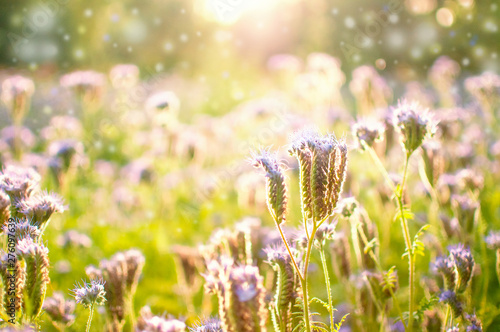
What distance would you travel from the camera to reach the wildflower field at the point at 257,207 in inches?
71.3

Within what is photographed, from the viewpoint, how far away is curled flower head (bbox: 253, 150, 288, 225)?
1719mm

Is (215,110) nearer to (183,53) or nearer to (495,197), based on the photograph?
(495,197)

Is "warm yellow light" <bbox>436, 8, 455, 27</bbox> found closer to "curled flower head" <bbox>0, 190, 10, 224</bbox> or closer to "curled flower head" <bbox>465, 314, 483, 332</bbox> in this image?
"curled flower head" <bbox>465, 314, 483, 332</bbox>

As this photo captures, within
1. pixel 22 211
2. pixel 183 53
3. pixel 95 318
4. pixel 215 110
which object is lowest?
pixel 95 318

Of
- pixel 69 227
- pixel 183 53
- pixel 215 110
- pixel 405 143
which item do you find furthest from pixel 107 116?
pixel 183 53

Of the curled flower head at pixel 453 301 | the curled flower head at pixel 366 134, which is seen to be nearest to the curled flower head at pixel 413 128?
the curled flower head at pixel 366 134

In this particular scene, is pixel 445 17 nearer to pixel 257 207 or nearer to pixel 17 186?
pixel 257 207

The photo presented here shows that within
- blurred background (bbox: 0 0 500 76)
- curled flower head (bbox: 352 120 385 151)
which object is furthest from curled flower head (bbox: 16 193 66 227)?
blurred background (bbox: 0 0 500 76)

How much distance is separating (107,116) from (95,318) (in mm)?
9241

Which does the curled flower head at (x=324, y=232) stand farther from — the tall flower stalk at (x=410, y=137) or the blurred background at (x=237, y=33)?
the blurred background at (x=237, y=33)

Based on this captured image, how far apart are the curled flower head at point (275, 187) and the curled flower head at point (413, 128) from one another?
2.46 feet

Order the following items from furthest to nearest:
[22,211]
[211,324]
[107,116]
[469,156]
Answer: [107,116]
[469,156]
[22,211]
[211,324]

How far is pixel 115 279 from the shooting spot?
2.43 m

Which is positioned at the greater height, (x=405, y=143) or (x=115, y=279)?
(x=405, y=143)
